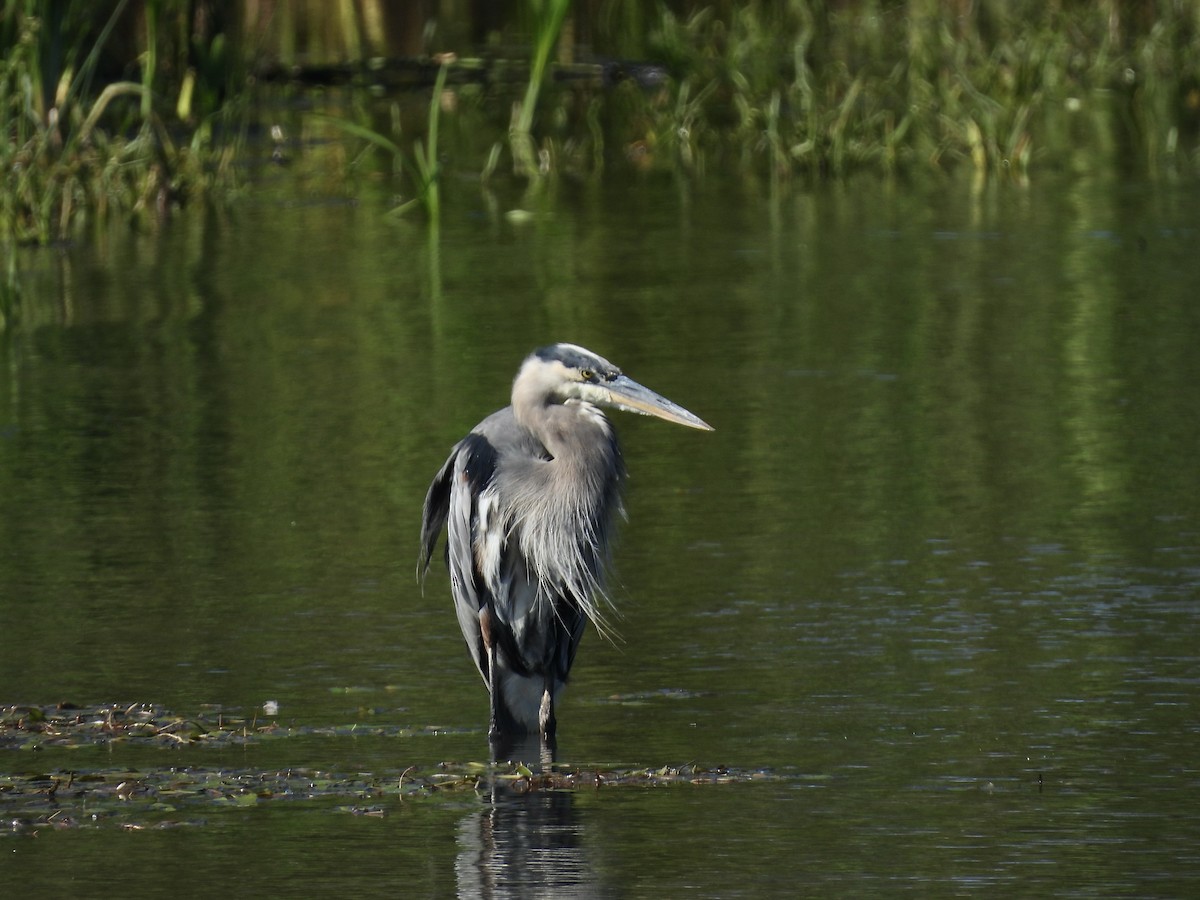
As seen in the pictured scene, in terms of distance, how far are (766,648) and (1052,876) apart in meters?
1.84

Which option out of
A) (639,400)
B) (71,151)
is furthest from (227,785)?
(71,151)

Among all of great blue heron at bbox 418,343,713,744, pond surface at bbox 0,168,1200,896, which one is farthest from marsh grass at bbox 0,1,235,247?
great blue heron at bbox 418,343,713,744

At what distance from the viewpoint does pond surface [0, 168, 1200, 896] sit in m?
4.63

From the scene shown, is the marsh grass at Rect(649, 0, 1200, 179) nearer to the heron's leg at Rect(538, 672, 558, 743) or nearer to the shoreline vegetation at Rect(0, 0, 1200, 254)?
the shoreline vegetation at Rect(0, 0, 1200, 254)

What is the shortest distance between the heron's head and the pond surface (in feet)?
2.36

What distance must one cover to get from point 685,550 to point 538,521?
1.63 m

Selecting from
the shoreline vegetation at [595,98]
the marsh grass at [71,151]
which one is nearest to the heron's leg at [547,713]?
the shoreline vegetation at [595,98]

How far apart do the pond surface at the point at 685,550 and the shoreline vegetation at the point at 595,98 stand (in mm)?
1046

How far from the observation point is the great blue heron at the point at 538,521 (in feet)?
18.2

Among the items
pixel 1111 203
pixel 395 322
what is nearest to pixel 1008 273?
pixel 1111 203

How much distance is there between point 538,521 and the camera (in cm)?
559

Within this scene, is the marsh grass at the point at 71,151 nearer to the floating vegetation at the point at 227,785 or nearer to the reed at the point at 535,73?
the reed at the point at 535,73

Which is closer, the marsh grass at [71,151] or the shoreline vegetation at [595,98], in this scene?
the marsh grass at [71,151]

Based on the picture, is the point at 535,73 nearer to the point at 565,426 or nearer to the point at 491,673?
the point at 565,426
